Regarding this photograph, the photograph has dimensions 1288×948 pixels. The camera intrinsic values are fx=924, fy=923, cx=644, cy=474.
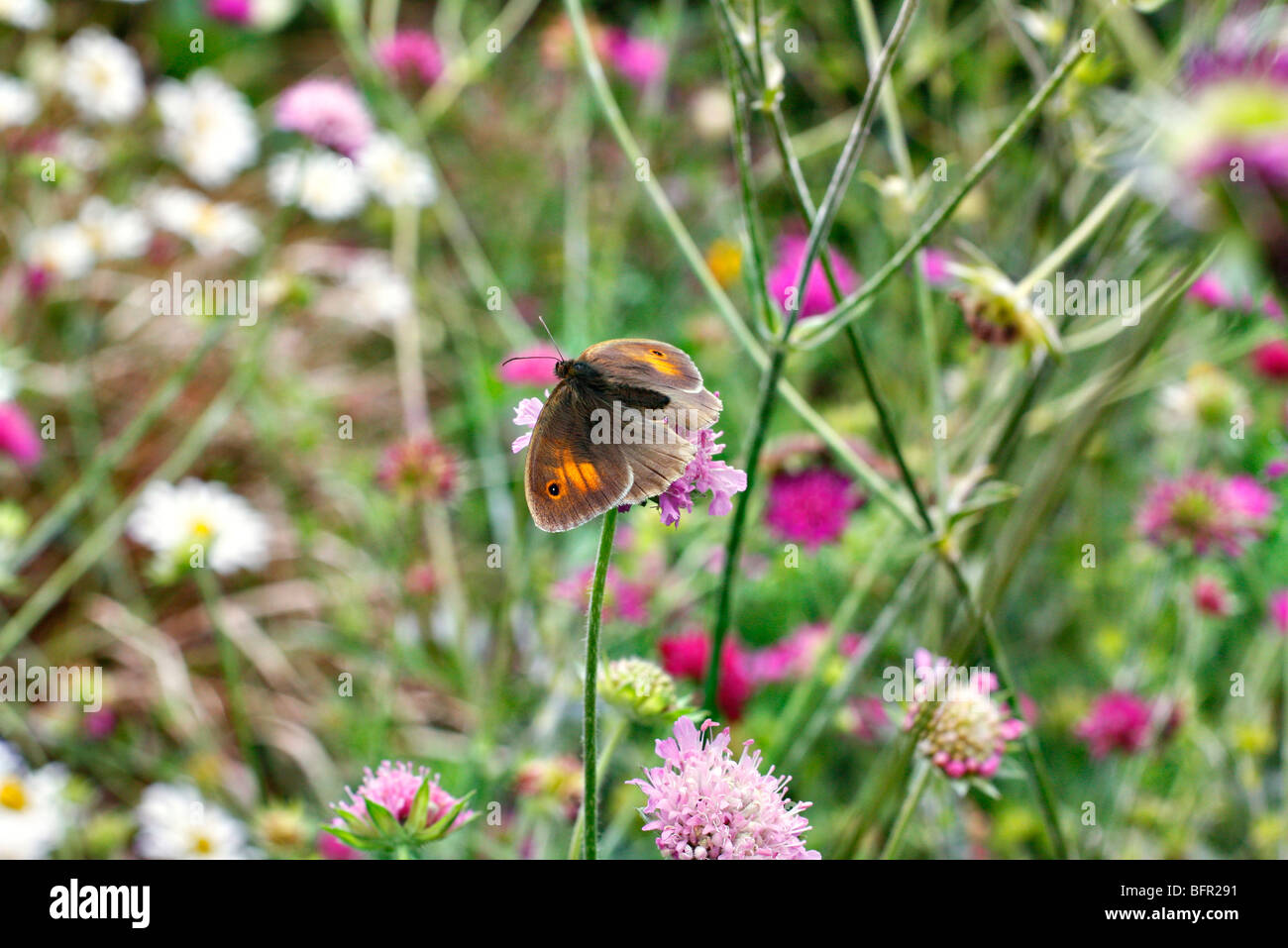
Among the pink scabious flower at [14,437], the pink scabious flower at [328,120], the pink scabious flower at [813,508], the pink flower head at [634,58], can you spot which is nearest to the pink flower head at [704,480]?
the pink scabious flower at [813,508]

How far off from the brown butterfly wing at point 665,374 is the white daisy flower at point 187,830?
856 millimetres

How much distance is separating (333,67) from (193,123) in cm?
95

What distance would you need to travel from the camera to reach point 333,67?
2590 millimetres

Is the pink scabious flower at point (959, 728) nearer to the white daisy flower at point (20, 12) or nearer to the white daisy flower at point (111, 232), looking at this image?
the white daisy flower at point (111, 232)

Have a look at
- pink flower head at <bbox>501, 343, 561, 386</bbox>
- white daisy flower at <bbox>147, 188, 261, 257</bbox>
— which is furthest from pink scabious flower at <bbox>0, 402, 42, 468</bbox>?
pink flower head at <bbox>501, 343, 561, 386</bbox>

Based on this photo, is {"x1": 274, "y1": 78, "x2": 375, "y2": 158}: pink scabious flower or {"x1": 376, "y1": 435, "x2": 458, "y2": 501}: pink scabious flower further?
{"x1": 274, "y1": 78, "x2": 375, "y2": 158}: pink scabious flower

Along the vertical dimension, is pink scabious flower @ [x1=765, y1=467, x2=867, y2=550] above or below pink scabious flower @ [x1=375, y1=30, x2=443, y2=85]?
below

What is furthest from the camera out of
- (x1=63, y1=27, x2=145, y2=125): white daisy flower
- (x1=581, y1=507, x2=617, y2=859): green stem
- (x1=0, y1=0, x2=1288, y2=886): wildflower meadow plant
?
(x1=63, y1=27, x2=145, y2=125): white daisy flower

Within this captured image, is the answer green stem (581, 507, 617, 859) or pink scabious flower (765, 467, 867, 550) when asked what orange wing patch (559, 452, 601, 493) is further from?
pink scabious flower (765, 467, 867, 550)

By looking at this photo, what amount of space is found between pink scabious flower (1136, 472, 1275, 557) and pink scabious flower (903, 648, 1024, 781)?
1.43 feet

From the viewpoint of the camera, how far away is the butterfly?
0.51 meters

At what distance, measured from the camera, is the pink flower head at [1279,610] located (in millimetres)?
1087

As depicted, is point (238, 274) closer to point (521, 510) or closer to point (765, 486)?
point (521, 510)

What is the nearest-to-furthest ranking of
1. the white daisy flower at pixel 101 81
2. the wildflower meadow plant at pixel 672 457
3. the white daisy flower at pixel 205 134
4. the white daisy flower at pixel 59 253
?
the wildflower meadow plant at pixel 672 457 → the white daisy flower at pixel 59 253 → the white daisy flower at pixel 101 81 → the white daisy flower at pixel 205 134
